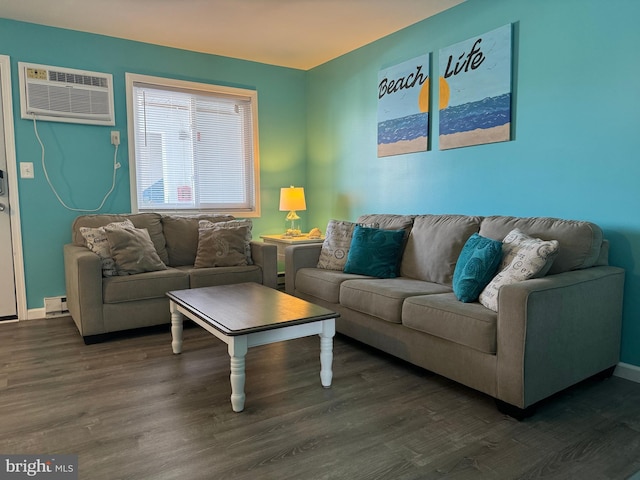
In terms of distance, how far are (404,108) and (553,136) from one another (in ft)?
4.17

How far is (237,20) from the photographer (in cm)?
A: 347

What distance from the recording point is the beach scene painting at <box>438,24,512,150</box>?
291 cm

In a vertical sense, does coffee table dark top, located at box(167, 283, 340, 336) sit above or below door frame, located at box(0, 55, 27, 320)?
below

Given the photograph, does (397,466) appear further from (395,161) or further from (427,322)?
(395,161)

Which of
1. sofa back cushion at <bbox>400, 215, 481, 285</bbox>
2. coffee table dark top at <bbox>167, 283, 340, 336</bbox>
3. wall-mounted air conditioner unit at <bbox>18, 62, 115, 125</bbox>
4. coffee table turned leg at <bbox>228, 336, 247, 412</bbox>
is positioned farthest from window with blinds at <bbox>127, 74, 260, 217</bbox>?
coffee table turned leg at <bbox>228, 336, 247, 412</bbox>

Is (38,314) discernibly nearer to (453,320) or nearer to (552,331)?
(453,320)

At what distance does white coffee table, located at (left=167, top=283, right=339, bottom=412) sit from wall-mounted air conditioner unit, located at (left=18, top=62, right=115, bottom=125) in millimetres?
1979

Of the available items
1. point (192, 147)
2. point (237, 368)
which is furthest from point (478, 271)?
point (192, 147)

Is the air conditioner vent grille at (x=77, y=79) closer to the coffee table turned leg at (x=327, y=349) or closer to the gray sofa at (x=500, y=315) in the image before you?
the gray sofa at (x=500, y=315)

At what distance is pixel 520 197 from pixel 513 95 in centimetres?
66

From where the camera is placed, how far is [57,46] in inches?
141

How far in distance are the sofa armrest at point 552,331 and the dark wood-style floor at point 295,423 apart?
14 centimetres

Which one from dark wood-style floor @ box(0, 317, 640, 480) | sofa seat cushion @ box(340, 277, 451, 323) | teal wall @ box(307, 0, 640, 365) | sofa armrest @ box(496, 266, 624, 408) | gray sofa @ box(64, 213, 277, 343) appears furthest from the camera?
gray sofa @ box(64, 213, 277, 343)

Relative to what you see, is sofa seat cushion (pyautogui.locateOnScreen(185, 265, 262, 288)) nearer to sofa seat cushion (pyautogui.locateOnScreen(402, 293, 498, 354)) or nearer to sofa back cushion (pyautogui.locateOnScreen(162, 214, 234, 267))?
sofa back cushion (pyautogui.locateOnScreen(162, 214, 234, 267))
